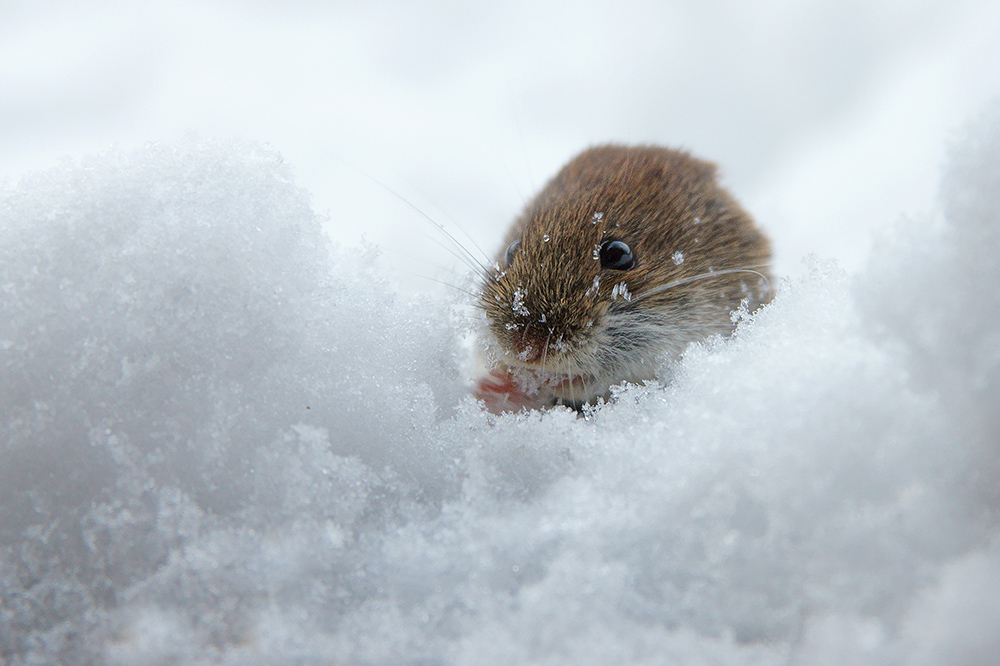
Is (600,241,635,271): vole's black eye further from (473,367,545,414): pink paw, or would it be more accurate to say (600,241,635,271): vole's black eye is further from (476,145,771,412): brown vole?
(473,367,545,414): pink paw

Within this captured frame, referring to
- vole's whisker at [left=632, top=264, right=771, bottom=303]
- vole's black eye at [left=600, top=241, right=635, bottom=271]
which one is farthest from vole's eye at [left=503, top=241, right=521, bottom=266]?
vole's whisker at [left=632, top=264, right=771, bottom=303]

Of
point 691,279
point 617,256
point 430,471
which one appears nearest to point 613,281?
point 617,256

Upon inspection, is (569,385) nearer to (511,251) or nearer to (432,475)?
(511,251)

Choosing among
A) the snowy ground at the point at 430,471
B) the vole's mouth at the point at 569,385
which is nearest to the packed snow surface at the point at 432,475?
the snowy ground at the point at 430,471

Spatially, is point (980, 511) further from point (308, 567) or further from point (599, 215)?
point (599, 215)

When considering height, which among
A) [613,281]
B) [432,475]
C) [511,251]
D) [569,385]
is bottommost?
[432,475]

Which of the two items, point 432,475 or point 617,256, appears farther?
point 617,256

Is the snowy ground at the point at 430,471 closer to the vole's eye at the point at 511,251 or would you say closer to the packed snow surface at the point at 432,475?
the packed snow surface at the point at 432,475
